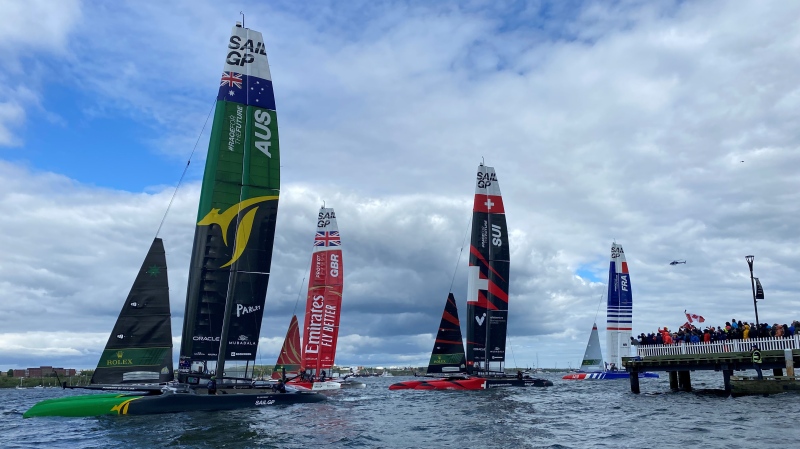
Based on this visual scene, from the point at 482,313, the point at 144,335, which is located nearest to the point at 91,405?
the point at 144,335

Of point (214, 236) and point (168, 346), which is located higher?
point (214, 236)

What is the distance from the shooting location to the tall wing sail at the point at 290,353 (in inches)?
2302

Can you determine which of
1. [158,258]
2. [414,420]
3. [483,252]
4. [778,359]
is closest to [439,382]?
[483,252]

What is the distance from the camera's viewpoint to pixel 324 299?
54688 millimetres

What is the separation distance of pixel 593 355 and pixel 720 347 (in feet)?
181

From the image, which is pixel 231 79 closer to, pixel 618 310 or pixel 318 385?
pixel 318 385

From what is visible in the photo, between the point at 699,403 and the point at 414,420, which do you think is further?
the point at 699,403

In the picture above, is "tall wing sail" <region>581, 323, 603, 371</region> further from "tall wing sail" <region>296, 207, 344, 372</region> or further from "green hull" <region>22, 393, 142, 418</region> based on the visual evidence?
"green hull" <region>22, 393, 142, 418</region>

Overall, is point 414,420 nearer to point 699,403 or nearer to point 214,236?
point 214,236

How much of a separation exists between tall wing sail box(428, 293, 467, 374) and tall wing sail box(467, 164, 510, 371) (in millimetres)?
Result: 781

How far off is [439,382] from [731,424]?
92.7 ft

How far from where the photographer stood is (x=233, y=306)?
3300cm

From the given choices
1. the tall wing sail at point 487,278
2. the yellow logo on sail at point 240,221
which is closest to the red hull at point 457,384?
the tall wing sail at point 487,278

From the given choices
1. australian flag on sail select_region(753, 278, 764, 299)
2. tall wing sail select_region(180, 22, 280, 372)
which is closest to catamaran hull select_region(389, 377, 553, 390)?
australian flag on sail select_region(753, 278, 764, 299)
